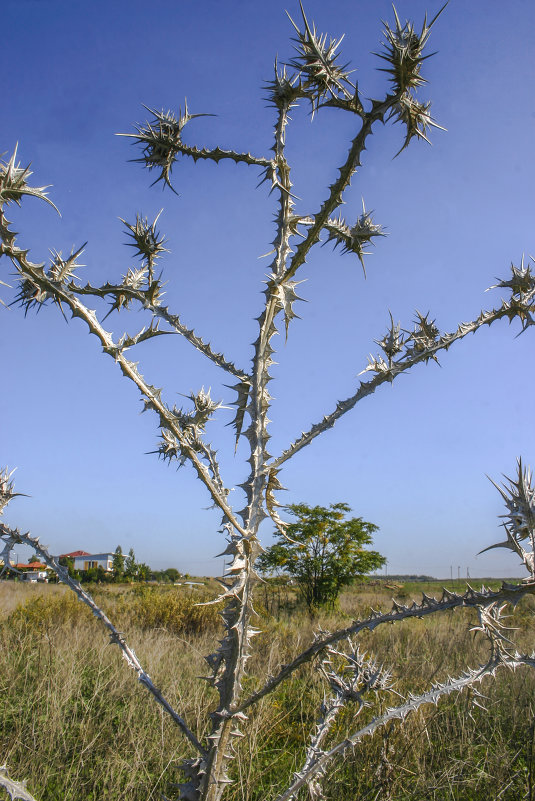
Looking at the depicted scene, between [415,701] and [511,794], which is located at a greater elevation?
[415,701]

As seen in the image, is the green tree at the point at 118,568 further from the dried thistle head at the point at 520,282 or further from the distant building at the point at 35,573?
the dried thistle head at the point at 520,282

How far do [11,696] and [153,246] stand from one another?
4.93 m

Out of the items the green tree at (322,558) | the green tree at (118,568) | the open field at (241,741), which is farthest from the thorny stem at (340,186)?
the green tree at (118,568)

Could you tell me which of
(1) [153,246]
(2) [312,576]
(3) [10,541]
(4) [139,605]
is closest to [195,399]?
(1) [153,246]

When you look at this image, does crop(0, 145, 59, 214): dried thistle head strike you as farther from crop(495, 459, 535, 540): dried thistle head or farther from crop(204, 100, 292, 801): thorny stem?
crop(495, 459, 535, 540): dried thistle head

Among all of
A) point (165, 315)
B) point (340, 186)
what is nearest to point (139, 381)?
point (165, 315)

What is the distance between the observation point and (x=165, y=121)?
71.9 inches

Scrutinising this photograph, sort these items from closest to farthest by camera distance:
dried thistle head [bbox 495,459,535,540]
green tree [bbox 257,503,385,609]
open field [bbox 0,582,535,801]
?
dried thistle head [bbox 495,459,535,540], open field [bbox 0,582,535,801], green tree [bbox 257,503,385,609]

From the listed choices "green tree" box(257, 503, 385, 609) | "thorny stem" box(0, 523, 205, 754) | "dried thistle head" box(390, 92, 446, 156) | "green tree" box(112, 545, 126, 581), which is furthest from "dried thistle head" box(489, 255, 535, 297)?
"green tree" box(112, 545, 126, 581)

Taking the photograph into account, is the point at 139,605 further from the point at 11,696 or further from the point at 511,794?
the point at 511,794

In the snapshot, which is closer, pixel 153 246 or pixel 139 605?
pixel 153 246

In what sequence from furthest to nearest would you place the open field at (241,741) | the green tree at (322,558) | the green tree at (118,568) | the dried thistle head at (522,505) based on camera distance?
the green tree at (118,568) < the green tree at (322,558) < the open field at (241,741) < the dried thistle head at (522,505)

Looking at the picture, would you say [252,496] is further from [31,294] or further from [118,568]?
[118,568]

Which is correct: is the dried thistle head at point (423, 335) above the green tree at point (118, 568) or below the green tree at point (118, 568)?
above
